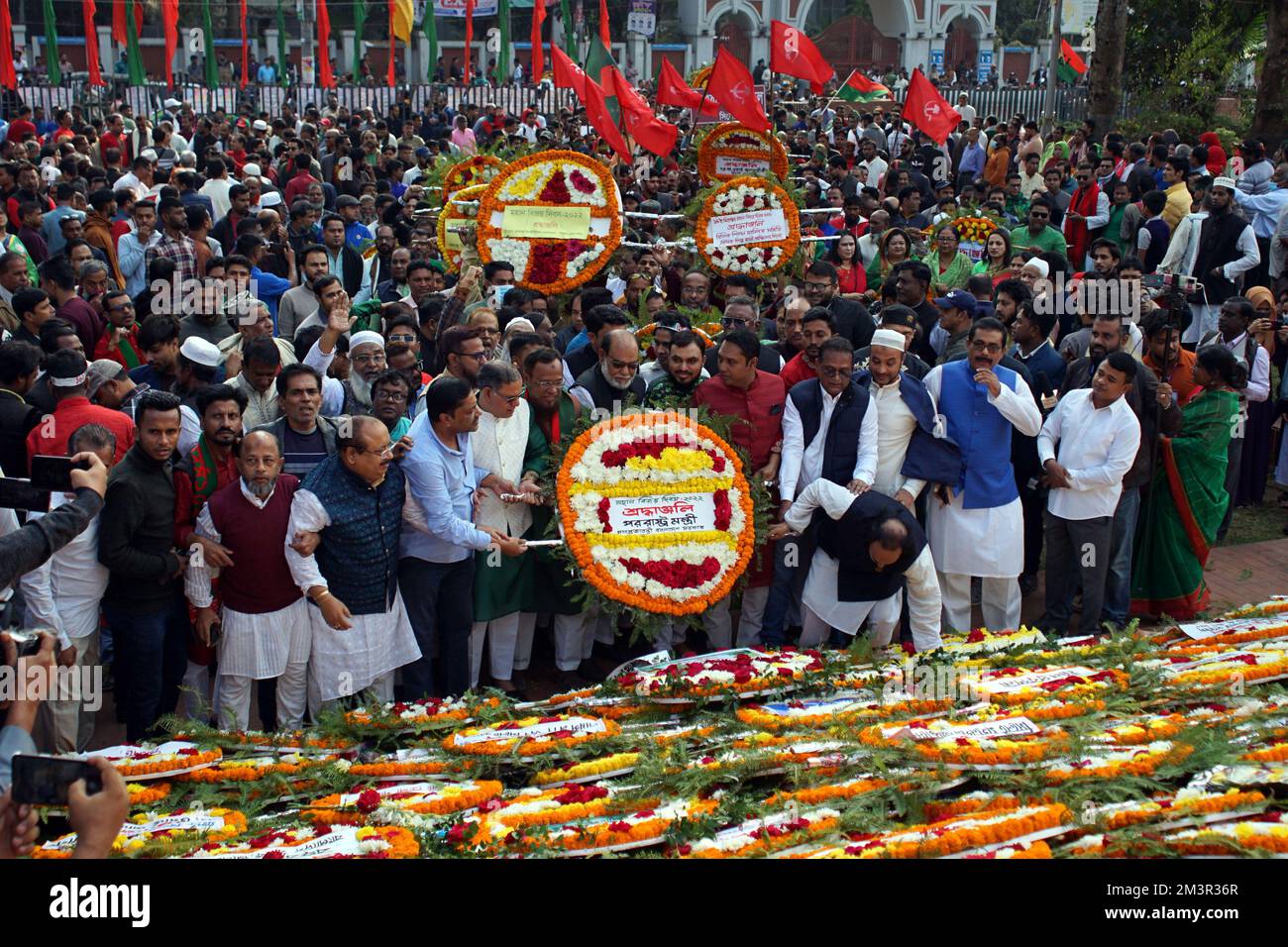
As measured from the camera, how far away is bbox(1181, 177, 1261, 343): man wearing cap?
1249cm

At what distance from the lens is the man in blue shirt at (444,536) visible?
595cm

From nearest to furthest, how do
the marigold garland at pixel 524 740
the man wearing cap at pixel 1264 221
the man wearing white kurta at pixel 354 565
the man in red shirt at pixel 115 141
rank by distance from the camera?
the marigold garland at pixel 524 740, the man wearing white kurta at pixel 354 565, the man wearing cap at pixel 1264 221, the man in red shirt at pixel 115 141

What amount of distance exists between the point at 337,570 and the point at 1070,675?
3.10 m

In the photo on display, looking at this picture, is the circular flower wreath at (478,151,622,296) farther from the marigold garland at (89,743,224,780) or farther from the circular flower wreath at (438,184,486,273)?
the marigold garland at (89,743,224,780)

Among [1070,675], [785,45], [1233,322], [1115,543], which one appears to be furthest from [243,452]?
[785,45]

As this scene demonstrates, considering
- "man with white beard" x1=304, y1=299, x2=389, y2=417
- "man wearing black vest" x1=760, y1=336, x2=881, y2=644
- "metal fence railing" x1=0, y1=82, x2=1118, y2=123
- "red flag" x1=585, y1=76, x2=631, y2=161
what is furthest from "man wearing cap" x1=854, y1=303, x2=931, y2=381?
"metal fence railing" x1=0, y1=82, x2=1118, y2=123

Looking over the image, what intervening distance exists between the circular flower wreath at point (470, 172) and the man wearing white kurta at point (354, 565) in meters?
5.66

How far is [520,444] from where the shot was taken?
21.6 ft

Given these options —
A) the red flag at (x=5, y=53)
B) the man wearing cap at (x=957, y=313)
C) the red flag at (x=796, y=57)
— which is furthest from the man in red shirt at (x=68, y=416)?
the red flag at (x=5, y=53)

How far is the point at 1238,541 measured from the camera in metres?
9.23

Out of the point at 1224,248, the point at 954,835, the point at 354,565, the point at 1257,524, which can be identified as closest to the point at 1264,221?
the point at 1224,248

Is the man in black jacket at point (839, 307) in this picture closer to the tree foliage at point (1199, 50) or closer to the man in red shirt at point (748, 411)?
the man in red shirt at point (748, 411)

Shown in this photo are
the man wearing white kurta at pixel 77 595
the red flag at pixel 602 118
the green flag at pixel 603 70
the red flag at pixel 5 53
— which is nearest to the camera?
the man wearing white kurta at pixel 77 595

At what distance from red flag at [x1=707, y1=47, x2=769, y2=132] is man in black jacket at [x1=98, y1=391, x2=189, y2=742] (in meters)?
7.59
